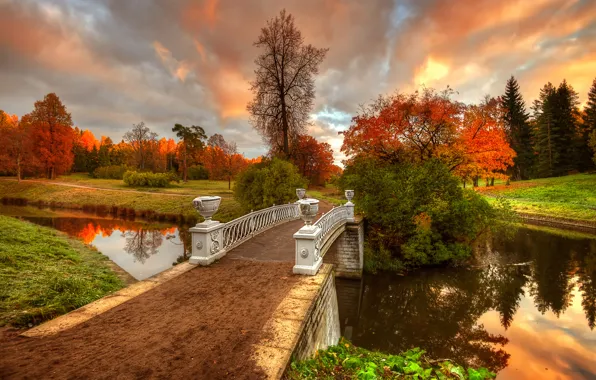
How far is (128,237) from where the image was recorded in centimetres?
1953

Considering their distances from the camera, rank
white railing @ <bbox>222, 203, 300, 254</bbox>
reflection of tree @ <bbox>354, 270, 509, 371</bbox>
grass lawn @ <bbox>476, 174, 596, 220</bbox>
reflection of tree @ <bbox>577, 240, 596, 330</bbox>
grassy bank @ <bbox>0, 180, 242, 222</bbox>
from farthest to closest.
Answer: grassy bank @ <bbox>0, 180, 242, 222</bbox>, grass lawn @ <bbox>476, 174, 596, 220</bbox>, reflection of tree @ <bbox>577, 240, 596, 330</bbox>, white railing @ <bbox>222, 203, 300, 254</bbox>, reflection of tree @ <bbox>354, 270, 509, 371</bbox>

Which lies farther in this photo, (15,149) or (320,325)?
(15,149)

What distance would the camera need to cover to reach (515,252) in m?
17.6

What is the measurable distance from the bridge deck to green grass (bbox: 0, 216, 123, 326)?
155 cm

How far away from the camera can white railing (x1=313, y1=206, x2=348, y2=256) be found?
8.28 m

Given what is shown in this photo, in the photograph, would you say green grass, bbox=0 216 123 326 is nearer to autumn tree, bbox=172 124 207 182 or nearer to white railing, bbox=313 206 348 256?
white railing, bbox=313 206 348 256

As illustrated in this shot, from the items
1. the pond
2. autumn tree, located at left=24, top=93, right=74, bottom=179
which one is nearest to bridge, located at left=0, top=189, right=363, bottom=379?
the pond

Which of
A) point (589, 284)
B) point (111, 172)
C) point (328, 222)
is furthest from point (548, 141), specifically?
Answer: point (111, 172)

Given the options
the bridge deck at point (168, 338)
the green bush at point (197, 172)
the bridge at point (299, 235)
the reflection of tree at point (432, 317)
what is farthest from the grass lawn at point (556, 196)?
the green bush at point (197, 172)

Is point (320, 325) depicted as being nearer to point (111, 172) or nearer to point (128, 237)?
point (128, 237)

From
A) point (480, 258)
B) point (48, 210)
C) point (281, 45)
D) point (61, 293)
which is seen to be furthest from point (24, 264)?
point (48, 210)

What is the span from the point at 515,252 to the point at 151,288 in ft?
65.6

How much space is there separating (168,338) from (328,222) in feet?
23.3

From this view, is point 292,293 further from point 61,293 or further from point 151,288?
point 61,293
